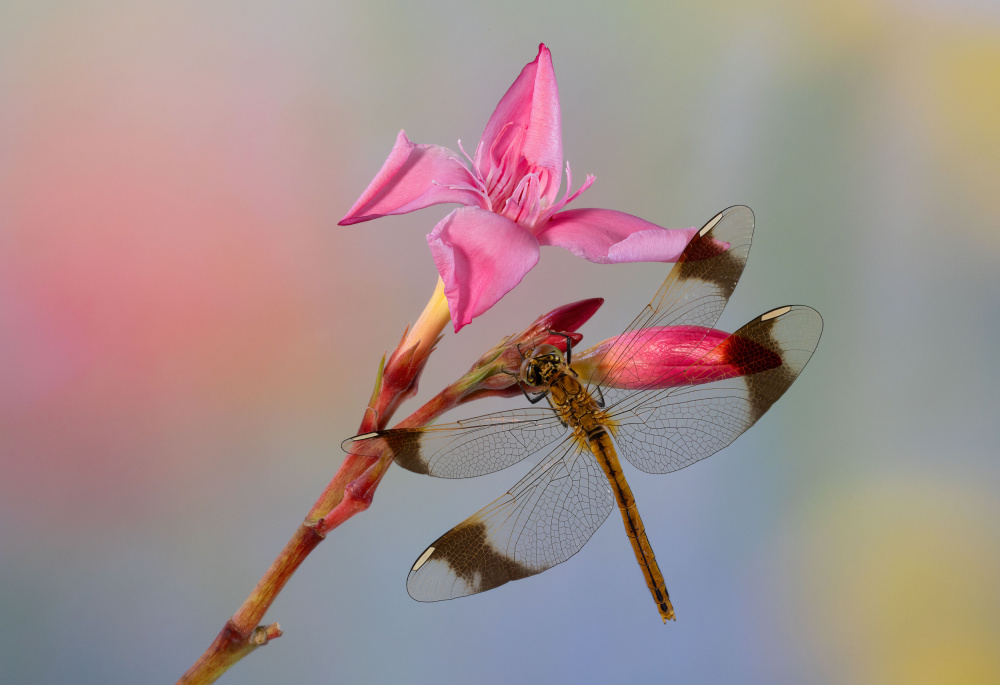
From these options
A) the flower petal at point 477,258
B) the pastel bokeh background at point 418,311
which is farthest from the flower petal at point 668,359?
the pastel bokeh background at point 418,311

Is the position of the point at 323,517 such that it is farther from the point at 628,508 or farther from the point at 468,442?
the point at 628,508

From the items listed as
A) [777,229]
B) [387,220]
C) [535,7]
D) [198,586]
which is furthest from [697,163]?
[198,586]

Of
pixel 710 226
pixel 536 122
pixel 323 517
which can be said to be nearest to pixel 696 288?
pixel 710 226

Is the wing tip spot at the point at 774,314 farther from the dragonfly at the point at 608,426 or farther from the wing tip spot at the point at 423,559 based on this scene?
the wing tip spot at the point at 423,559

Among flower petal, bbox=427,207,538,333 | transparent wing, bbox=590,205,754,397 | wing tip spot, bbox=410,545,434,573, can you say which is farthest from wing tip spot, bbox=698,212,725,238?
wing tip spot, bbox=410,545,434,573

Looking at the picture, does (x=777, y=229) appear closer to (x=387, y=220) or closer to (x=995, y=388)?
(x=995, y=388)

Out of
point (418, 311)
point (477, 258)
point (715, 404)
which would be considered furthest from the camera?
point (418, 311)
